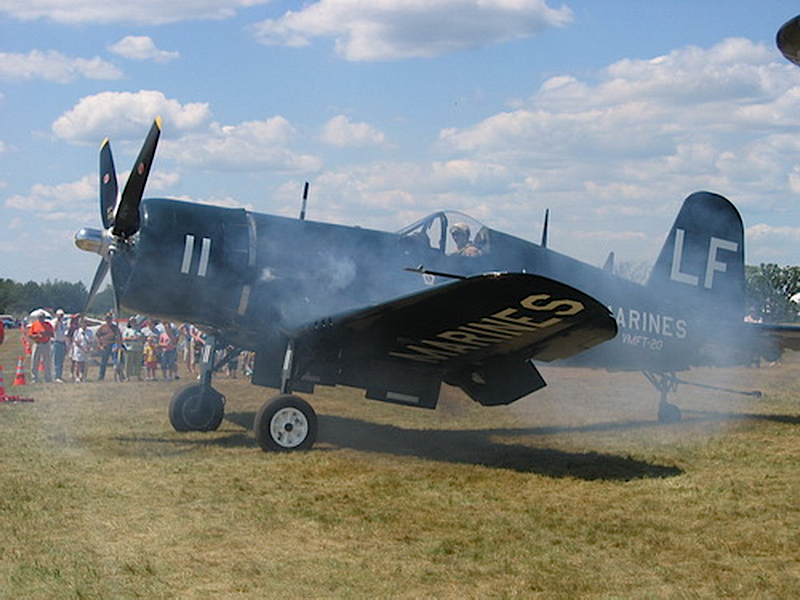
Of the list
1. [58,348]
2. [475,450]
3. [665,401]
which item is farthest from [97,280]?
[58,348]

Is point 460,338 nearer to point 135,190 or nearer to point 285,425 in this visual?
point 285,425

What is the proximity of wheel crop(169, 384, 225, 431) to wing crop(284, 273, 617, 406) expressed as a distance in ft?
4.45

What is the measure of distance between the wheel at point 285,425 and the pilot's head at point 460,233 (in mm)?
2404

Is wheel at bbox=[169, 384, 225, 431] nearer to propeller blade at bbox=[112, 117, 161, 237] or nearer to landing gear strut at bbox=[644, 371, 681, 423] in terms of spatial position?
propeller blade at bbox=[112, 117, 161, 237]

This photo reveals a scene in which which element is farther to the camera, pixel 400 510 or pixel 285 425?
pixel 285 425

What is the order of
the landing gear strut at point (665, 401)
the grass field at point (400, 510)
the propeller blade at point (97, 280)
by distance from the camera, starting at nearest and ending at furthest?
the grass field at point (400, 510) → the propeller blade at point (97, 280) → the landing gear strut at point (665, 401)

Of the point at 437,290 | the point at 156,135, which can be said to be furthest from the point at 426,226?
the point at 156,135

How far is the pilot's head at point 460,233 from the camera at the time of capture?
9.35 metres

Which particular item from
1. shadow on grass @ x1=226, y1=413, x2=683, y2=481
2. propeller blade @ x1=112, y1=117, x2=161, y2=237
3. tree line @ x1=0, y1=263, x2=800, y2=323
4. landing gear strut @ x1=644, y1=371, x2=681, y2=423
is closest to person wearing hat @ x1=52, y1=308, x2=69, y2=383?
shadow on grass @ x1=226, y1=413, x2=683, y2=481

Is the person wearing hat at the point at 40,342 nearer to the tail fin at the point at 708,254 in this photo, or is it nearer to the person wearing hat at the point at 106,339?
the person wearing hat at the point at 106,339

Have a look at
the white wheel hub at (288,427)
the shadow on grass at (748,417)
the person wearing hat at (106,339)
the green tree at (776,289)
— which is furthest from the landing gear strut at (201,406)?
the green tree at (776,289)

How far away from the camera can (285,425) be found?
8.50 meters

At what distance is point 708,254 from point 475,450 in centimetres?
469

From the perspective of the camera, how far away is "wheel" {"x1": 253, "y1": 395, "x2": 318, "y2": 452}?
8.40 m
